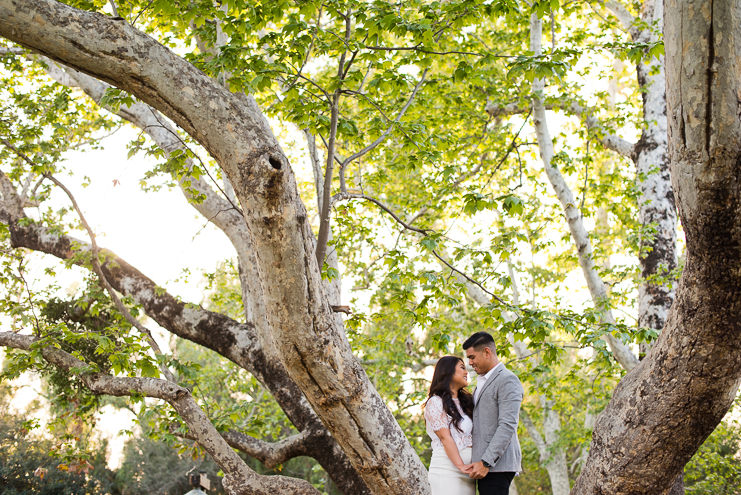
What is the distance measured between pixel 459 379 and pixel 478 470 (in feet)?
2.00

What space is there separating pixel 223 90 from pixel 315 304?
1.14 meters

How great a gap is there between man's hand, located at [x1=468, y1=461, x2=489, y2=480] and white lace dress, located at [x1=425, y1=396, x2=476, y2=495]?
0.09 metres

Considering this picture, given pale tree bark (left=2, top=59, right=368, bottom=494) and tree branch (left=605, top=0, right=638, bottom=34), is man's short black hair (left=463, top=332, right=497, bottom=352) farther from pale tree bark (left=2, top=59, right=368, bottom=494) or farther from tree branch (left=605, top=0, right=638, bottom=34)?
tree branch (left=605, top=0, right=638, bottom=34)

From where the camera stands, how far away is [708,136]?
6.01 ft

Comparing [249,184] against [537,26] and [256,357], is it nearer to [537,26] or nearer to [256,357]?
[256,357]

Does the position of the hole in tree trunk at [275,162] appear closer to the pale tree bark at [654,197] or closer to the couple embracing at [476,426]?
the couple embracing at [476,426]

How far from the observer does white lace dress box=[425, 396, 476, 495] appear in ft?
10.0

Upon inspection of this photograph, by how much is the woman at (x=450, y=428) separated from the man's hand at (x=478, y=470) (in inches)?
1.4

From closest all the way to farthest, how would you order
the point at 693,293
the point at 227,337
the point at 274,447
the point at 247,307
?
the point at 693,293
the point at 274,447
the point at 227,337
the point at 247,307

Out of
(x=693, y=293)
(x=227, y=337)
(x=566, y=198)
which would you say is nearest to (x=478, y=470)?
(x=693, y=293)

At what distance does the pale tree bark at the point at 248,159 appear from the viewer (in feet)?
7.43

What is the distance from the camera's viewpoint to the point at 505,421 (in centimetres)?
298

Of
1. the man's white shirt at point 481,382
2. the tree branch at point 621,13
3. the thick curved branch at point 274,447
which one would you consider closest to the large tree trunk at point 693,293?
the man's white shirt at point 481,382

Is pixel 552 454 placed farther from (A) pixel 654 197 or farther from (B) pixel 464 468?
(B) pixel 464 468
